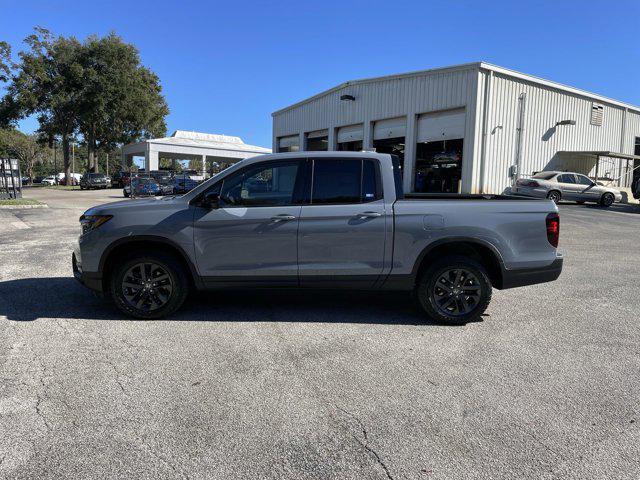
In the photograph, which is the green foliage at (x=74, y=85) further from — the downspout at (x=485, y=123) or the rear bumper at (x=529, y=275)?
the rear bumper at (x=529, y=275)

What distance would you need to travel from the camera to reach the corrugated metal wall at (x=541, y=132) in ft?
69.9

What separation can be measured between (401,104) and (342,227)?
20.3 m

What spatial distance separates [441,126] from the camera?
22297 mm

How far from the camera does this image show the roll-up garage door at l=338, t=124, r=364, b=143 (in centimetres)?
2677

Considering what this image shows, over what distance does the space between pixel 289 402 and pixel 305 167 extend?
2.62m

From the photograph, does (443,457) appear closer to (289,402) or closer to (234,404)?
(289,402)

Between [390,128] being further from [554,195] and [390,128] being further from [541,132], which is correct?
[554,195]

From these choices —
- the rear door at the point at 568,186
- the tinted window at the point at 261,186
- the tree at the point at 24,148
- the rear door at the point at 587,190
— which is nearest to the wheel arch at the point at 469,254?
the tinted window at the point at 261,186

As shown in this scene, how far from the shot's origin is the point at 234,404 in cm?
341

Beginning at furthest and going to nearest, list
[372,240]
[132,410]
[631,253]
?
[631,253] < [372,240] < [132,410]

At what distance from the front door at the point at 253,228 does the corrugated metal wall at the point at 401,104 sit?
17408 mm

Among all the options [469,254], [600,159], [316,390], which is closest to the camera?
[316,390]

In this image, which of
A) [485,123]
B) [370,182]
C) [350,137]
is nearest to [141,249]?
[370,182]

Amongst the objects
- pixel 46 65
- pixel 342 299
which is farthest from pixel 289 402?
pixel 46 65
